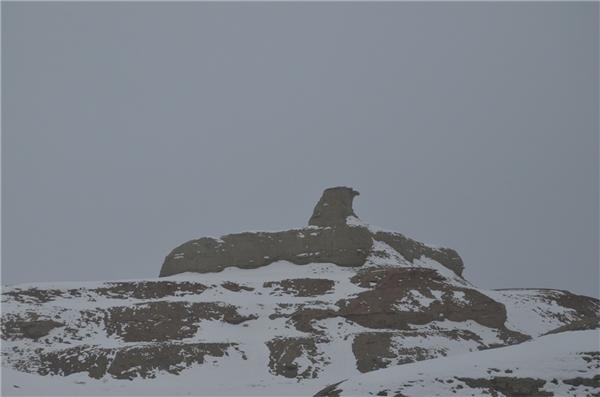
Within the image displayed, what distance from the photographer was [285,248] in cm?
5975

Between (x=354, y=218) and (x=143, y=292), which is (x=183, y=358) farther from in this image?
(x=354, y=218)

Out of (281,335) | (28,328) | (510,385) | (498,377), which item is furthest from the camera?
(281,335)

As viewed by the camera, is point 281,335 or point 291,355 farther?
point 281,335

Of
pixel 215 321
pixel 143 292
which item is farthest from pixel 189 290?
pixel 215 321

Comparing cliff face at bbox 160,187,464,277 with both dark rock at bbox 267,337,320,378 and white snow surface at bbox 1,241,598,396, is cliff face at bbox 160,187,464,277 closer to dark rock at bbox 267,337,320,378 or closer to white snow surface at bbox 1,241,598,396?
white snow surface at bbox 1,241,598,396

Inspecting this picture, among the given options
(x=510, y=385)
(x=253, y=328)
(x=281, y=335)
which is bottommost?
(x=510, y=385)

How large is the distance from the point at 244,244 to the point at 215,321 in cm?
1955

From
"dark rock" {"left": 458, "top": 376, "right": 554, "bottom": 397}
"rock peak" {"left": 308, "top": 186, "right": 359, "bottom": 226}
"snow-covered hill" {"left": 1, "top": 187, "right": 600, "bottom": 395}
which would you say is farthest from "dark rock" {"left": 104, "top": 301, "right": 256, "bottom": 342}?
"dark rock" {"left": 458, "top": 376, "right": 554, "bottom": 397}

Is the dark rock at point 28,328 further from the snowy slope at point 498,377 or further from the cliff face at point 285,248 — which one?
the snowy slope at point 498,377

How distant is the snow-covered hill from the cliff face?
2219 mm

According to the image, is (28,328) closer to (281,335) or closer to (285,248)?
(281,335)

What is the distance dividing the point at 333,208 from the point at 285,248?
7502mm

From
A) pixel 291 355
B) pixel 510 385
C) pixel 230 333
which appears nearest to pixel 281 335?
pixel 230 333

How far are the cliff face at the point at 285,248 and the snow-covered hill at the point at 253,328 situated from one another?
2.22 metres
